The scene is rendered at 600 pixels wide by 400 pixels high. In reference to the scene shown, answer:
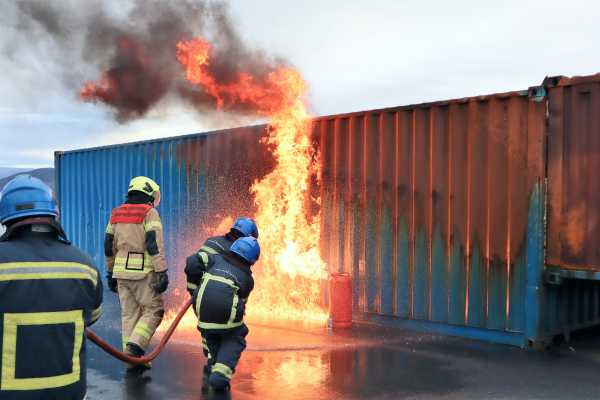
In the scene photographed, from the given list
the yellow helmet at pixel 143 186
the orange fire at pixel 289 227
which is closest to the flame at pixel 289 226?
the orange fire at pixel 289 227

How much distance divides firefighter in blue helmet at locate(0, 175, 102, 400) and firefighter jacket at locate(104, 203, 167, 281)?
295cm

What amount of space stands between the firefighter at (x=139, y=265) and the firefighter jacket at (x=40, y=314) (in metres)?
3.01

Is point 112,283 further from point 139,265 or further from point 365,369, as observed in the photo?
point 365,369

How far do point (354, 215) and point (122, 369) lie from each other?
156 inches

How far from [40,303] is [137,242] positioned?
3.30m

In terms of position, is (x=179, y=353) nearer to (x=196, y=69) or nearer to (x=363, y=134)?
(x=363, y=134)

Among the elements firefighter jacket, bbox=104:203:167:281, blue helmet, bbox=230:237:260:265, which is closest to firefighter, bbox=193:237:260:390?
blue helmet, bbox=230:237:260:265

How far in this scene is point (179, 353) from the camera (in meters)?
6.16

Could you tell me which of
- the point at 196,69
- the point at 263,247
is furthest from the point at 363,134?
the point at 196,69

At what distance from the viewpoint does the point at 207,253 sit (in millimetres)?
5234

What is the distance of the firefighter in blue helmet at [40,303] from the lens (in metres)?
2.34

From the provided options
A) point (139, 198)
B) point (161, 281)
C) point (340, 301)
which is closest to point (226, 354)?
point (161, 281)

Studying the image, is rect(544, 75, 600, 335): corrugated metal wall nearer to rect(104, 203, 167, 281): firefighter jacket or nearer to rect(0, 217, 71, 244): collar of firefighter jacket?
rect(104, 203, 167, 281): firefighter jacket

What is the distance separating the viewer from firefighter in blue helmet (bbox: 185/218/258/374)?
17.0 ft
